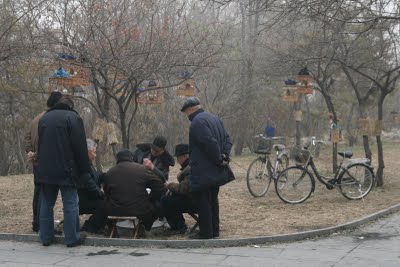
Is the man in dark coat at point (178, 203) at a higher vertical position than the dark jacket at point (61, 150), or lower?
lower

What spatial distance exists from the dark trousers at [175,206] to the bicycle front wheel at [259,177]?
13.1ft

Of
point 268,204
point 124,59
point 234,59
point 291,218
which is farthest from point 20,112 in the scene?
point 291,218

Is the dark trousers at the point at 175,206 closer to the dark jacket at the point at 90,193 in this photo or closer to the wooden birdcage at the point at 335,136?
the dark jacket at the point at 90,193

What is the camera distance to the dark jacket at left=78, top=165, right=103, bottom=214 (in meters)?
7.77

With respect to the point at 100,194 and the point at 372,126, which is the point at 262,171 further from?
the point at 100,194

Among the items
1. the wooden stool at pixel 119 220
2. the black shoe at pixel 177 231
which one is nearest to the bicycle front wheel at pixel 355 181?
the black shoe at pixel 177 231

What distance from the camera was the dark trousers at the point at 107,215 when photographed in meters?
7.66

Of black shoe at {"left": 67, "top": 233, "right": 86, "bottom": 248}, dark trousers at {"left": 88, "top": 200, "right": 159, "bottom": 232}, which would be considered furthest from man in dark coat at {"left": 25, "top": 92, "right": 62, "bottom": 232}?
black shoe at {"left": 67, "top": 233, "right": 86, "bottom": 248}

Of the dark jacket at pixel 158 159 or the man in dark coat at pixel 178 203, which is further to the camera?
the dark jacket at pixel 158 159

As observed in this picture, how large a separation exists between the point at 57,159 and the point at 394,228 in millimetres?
4720

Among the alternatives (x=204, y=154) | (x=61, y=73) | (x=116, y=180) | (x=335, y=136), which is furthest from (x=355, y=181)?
(x=61, y=73)

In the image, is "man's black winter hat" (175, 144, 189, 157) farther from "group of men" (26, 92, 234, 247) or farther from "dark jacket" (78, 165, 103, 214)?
"dark jacket" (78, 165, 103, 214)

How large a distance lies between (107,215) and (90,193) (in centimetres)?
40

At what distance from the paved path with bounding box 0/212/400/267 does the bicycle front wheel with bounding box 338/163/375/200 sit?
10.6ft
